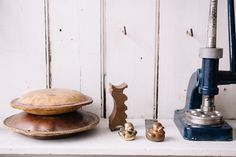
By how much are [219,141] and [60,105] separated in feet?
1.16

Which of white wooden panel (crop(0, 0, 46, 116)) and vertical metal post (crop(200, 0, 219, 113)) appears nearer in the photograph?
vertical metal post (crop(200, 0, 219, 113))

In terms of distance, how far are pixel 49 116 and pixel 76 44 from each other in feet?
0.75

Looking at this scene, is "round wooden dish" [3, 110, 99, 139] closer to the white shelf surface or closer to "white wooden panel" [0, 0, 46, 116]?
the white shelf surface

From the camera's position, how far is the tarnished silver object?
714mm

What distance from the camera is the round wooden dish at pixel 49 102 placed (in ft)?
2.32

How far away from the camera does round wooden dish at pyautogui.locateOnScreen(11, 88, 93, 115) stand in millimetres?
708

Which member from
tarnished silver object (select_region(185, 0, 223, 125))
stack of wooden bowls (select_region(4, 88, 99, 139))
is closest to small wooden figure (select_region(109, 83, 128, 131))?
stack of wooden bowls (select_region(4, 88, 99, 139))

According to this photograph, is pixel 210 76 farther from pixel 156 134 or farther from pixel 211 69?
pixel 156 134

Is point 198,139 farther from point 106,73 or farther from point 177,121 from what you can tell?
point 106,73

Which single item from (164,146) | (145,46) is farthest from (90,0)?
(164,146)

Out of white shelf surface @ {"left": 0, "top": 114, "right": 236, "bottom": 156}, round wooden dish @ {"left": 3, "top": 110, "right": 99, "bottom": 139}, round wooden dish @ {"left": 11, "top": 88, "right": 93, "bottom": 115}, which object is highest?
round wooden dish @ {"left": 11, "top": 88, "right": 93, "bottom": 115}

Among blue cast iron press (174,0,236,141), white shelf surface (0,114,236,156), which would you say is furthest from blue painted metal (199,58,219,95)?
white shelf surface (0,114,236,156)

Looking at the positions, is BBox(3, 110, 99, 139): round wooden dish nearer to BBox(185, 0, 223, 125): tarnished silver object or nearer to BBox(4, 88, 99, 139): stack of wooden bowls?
BBox(4, 88, 99, 139): stack of wooden bowls

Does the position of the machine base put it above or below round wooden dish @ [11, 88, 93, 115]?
below
